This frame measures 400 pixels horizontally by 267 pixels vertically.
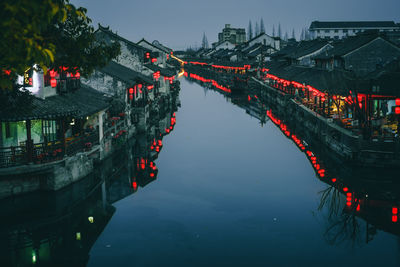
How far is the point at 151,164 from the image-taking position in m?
32.0

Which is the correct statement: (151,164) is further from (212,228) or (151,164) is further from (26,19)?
(26,19)

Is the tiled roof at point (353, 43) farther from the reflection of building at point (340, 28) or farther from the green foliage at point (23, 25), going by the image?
the reflection of building at point (340, 28)

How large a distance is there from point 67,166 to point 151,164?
30.6 ft

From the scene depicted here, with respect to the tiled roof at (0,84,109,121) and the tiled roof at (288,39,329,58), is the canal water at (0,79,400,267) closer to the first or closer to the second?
the tiled roof at (0,84,109,121)

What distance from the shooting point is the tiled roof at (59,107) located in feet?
68.8

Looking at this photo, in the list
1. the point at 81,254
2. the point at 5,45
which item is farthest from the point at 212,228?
the point at 5,45

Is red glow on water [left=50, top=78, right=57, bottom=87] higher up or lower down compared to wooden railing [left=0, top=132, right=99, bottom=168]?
higher up

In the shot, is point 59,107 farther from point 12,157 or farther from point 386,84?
point 386,84

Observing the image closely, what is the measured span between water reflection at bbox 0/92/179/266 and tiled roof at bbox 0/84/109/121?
13.1 ft

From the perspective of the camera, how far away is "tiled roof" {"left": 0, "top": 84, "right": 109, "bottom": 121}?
2098cm

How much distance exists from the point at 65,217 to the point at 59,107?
6.49m

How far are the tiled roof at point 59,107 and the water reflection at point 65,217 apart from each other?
157 inches

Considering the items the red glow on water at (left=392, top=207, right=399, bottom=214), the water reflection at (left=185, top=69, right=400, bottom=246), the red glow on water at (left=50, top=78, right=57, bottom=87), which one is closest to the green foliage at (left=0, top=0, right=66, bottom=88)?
the water reflection at (left=185, top=69, right=400, bottom=246)

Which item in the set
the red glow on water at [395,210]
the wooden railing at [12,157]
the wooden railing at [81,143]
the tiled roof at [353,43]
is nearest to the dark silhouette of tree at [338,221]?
the red glow on water at [395,210]
